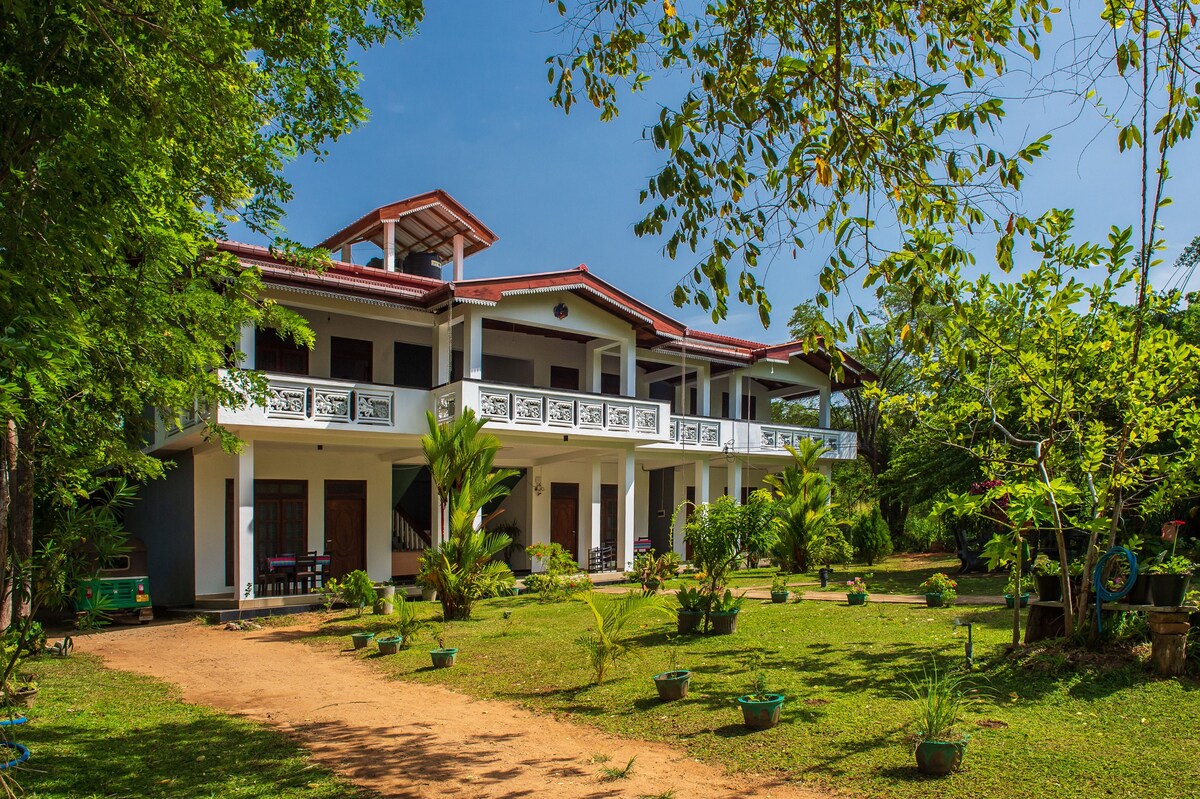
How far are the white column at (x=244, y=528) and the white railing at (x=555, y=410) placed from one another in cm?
388

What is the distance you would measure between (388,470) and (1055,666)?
1505cm

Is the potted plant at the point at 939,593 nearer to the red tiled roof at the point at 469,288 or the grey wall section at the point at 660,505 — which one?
the red tiled roof at the point at 469,288

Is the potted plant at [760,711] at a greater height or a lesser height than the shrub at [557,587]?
greater

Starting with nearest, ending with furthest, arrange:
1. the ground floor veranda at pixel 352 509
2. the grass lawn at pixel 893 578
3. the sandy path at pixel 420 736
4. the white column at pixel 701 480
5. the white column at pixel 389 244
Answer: the sandy path at pixel 420 736, the grass lawn at pixel 893 578, the ground floor veranda at pixel 352 509, the white column at pixel 389 244, the white column at pixel 701 480

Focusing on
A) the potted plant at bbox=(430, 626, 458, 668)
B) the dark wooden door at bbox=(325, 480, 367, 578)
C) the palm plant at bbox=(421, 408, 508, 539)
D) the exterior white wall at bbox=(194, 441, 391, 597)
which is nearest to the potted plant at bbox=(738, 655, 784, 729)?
the potted plant at bbox=(430, 626, 458, 668)

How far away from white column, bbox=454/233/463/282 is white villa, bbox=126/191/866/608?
1.4 inches

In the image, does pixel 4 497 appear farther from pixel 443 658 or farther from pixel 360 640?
pixel 360 640

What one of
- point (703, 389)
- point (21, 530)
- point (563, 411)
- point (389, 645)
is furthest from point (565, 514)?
point (21, 530)

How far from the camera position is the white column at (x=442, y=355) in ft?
58.2

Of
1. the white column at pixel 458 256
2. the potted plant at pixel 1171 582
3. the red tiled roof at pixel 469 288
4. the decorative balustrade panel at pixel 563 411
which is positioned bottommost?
the potted plant at pixel 1171 582

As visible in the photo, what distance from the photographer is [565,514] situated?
22922 mm

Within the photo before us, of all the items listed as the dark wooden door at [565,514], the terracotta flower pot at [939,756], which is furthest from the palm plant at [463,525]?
the terracotta flower pot at [939,756]

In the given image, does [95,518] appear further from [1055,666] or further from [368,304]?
[368,304]

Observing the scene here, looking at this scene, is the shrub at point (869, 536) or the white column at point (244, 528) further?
the shrub at point (869, 536)
